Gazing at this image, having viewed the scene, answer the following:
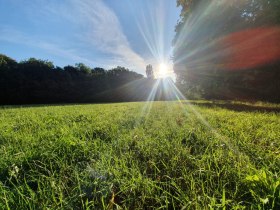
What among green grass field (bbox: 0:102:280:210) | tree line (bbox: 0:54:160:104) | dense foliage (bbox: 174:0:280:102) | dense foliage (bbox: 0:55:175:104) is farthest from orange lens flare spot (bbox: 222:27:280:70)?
tree line (bbox: 0:54:160:104)

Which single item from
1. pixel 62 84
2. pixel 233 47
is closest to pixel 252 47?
pixel 233 47

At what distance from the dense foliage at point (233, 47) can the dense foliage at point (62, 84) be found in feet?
90.8

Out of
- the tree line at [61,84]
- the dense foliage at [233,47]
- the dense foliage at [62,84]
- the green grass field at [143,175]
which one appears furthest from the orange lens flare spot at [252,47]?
the tree line at [61,84]

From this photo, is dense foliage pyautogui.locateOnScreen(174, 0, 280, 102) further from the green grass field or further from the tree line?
the tree line

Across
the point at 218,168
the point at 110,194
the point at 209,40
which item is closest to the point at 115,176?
the point at 110,194

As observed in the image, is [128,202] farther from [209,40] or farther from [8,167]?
[209,40]

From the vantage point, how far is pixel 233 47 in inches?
558

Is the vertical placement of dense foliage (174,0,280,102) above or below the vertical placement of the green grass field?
above

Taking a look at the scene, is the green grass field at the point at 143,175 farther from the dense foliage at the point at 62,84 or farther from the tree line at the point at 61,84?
the tree line at the point at 61,84

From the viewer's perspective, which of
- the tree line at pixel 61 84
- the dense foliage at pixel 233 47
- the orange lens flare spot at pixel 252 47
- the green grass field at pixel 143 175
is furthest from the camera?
the tree line at pixel 61 84

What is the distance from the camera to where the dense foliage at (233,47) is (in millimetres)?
12906

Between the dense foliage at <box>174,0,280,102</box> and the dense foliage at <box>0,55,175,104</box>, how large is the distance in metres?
27.7

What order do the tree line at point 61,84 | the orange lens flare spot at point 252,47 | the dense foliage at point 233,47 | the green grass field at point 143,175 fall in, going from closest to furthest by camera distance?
1. the green grass field at point 143,175
2. the orange lens flare spot at point 252,47
3. the dense foliage at point 233,47
4. the tree line at point 61,84

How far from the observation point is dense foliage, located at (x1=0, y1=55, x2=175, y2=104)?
40825 millimetres
